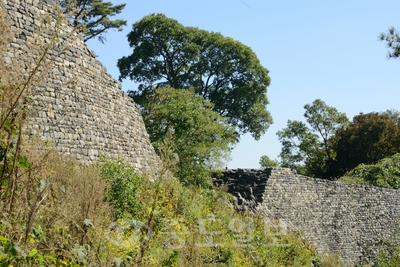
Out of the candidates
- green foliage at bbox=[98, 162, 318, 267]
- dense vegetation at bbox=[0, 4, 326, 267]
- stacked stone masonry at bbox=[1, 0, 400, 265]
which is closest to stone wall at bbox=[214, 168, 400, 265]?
stacked stone masonry at bbox=[1, 0, 400, 265]

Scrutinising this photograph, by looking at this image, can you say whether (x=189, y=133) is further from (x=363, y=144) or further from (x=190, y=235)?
(x=363, y=144)

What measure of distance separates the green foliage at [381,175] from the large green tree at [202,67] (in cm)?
654

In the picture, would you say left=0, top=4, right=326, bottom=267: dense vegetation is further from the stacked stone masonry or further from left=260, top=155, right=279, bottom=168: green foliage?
left=260, top=155, right=279, bottom=168: green foliage

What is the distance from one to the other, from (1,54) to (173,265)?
10.5 ft

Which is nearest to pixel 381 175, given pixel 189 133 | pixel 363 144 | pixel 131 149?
pixel 363 144

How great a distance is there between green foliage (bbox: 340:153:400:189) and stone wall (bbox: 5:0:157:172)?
1489cm

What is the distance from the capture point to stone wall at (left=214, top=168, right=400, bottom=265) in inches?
607

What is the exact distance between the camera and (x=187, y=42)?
1070 inches

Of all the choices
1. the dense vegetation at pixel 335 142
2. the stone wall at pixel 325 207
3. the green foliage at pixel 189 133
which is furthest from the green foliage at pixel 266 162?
the green foliage at pixel 189 133

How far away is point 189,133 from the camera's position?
49.7 ft

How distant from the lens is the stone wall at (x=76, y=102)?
843 centimetres

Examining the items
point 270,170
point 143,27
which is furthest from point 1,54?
point 143,27

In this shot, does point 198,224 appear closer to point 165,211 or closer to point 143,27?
point 165,211

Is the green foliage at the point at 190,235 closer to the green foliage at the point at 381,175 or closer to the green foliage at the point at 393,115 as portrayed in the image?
the green foliage at the point at 381,175
